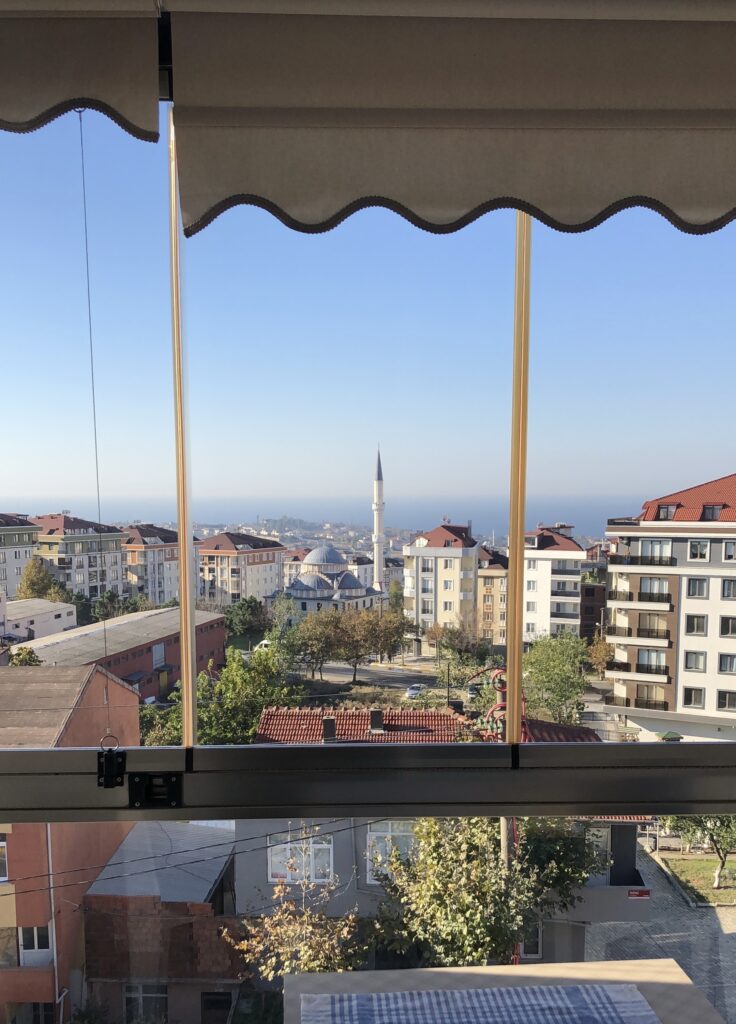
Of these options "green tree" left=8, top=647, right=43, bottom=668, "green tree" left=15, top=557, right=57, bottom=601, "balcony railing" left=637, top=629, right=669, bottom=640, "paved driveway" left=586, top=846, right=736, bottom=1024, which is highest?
"green tree" left=15, top=557, right=57, bottom=601

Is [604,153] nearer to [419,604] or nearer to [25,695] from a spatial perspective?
[419,604]

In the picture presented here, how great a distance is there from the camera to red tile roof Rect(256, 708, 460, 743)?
188cm

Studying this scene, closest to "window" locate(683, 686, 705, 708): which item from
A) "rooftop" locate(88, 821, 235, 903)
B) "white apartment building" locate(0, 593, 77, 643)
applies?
"rooftop" locate(88, 821, 235, 903)

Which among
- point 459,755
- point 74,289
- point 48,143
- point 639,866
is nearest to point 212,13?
Result: point 48,143

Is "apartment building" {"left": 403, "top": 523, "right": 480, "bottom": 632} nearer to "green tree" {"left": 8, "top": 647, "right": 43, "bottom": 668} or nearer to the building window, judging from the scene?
the building window

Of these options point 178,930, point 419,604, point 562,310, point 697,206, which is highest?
point 697,206

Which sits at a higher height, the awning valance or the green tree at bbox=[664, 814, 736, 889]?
the awning valance

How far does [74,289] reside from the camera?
6.15 feet

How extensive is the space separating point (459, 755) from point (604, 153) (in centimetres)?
144

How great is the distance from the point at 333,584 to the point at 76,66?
4.31 feet

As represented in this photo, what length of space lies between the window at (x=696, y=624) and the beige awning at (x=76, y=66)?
1.72 m

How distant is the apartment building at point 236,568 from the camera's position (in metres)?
1.88

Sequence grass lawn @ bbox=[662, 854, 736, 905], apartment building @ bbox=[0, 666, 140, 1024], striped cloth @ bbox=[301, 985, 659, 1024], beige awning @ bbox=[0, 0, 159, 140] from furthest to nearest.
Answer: grass lawn @ bbox=[662, 854, 736, 905]
apartment building @ bbox=[0, 666, 140, 1024]
beige awning @ bbox=[0, 0, 159, 140]
striped cloth @ bbox=[301, 985, 659, 1024]

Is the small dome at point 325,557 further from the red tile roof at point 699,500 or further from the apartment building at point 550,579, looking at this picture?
the red tile roof at point 699,500
